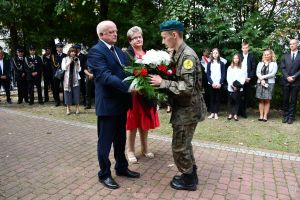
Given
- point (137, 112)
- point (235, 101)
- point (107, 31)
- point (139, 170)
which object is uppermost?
point (107, 31)

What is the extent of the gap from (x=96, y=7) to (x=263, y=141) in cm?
811

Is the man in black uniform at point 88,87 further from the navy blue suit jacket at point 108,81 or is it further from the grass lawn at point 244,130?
the navy blue suit jacket at point 108,81

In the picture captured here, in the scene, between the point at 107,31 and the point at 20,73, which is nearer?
the point at 107,31

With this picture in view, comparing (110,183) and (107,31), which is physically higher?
(107,31)

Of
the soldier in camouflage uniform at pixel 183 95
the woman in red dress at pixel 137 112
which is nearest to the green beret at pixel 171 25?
the soldier in camouflage uniform at pixel 183 95

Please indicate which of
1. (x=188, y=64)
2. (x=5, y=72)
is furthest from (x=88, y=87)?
(x=188, y=64)

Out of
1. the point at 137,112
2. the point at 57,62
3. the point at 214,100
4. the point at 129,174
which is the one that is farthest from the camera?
the point at 57,62

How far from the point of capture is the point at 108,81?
162 inches

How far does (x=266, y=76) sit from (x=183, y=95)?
17.6 ft

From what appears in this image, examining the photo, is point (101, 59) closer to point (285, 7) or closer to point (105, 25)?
point (105, 25)

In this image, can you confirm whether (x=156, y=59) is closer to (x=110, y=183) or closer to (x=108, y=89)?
(x=108, y=89)

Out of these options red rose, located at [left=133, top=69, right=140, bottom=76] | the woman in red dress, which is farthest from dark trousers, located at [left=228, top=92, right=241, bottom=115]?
red rose, located at [left=133, top=69, right=140, bottom=76]

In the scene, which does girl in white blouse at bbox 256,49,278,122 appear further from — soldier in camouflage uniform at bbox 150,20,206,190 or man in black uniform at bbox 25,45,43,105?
man in black uniform at bbox 25,45,43,105

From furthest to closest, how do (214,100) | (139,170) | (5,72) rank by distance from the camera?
(5,72)
(214,100)
(139,170)
